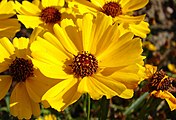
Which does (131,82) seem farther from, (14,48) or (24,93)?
(14,48)

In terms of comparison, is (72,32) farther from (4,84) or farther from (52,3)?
(52,3)

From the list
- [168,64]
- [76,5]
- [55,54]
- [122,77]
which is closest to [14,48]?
[55,54]

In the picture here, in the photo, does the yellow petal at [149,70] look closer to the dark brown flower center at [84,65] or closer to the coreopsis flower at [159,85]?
the coreopsis flower at [159,85]

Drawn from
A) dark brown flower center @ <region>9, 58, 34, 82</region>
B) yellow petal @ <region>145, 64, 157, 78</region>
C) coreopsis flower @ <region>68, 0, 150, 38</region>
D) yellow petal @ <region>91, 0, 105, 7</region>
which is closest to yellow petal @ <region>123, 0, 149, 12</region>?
coreopsis flower @ <region>68, 0, 150, 38</region>

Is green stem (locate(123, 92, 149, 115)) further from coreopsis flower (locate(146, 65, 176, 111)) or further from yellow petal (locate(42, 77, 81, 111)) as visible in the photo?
yellow petal (locate(42, 77, 81, 111))

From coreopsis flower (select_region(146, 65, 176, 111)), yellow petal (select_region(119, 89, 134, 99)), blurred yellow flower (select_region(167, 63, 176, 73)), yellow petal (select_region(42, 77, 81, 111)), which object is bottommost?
blurred yellow flower (select_region(167, 63, 176, 73))

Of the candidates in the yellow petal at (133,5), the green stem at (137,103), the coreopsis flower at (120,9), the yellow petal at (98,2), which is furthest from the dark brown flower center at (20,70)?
the green stem at (137,103)

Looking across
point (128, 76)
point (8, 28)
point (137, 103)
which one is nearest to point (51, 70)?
point (128, 76)

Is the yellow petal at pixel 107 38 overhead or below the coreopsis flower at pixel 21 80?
overhead

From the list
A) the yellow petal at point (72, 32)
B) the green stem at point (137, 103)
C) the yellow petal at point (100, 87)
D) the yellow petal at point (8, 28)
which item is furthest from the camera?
the green stem at point (137, 103)
